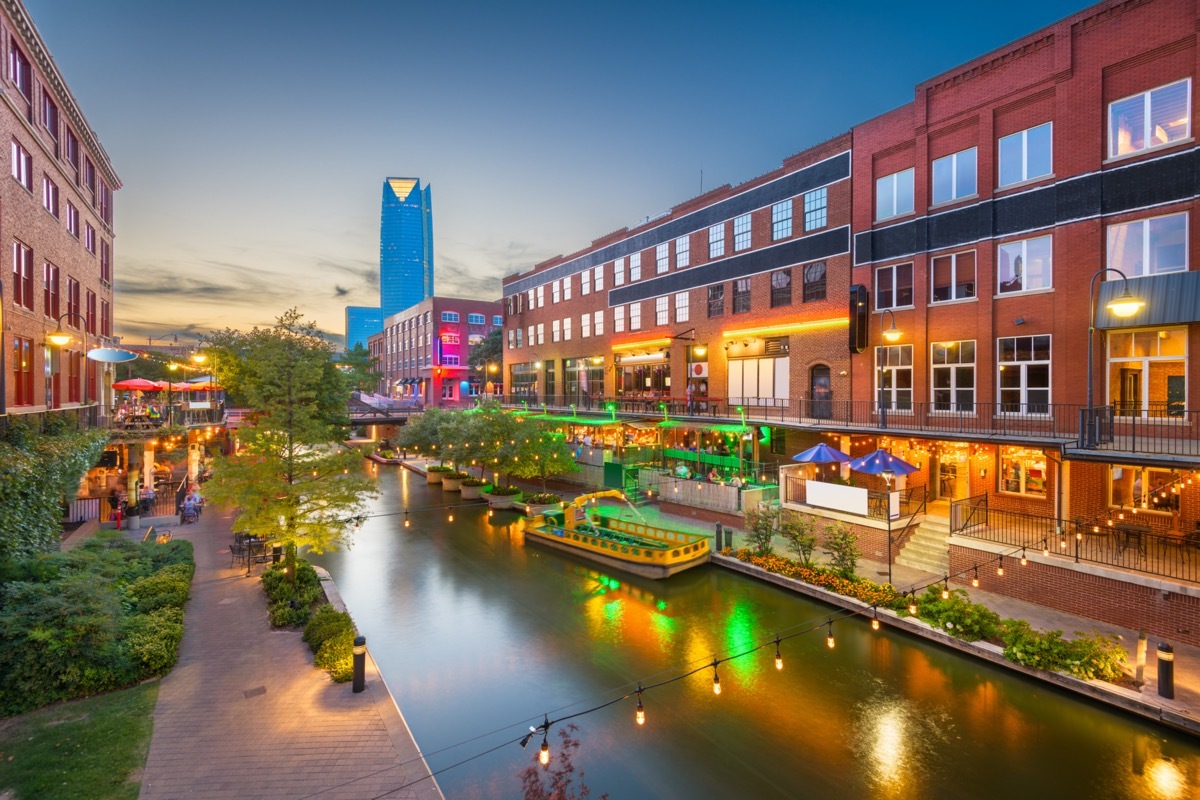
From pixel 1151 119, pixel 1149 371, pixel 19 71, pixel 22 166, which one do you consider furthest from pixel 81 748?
pixel 1151 119

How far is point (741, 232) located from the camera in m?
32.7

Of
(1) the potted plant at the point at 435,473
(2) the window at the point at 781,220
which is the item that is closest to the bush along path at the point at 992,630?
(2) the window at the point at 781,220

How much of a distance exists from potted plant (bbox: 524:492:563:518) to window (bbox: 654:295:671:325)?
14.5 m

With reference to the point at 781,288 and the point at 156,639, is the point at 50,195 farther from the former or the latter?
the point at 781,288

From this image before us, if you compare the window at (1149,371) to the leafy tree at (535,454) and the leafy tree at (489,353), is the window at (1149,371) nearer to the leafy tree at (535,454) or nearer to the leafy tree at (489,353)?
the leafy tree at (535,454)

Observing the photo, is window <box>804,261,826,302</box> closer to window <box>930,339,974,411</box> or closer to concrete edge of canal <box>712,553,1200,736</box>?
window <box>930,339,974,411</box>

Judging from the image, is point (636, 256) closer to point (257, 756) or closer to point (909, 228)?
point (909, 228)

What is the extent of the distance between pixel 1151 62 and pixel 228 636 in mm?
30855

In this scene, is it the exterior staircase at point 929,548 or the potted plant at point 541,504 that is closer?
the exterior staircase at point 929,548

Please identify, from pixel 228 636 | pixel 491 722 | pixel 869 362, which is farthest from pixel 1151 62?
pixel 228 636

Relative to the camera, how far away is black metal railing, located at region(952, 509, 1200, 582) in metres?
14.1

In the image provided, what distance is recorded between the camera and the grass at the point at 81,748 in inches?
334

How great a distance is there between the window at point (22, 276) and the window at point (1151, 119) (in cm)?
3644

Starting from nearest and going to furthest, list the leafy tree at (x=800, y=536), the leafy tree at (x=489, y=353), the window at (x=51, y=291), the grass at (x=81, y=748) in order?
the grass at (x=81, y=748) → the leafy tree at (x=800, y=536) → the window at (x=51, y=291) → the leafy tree at (x=489, y=353)
